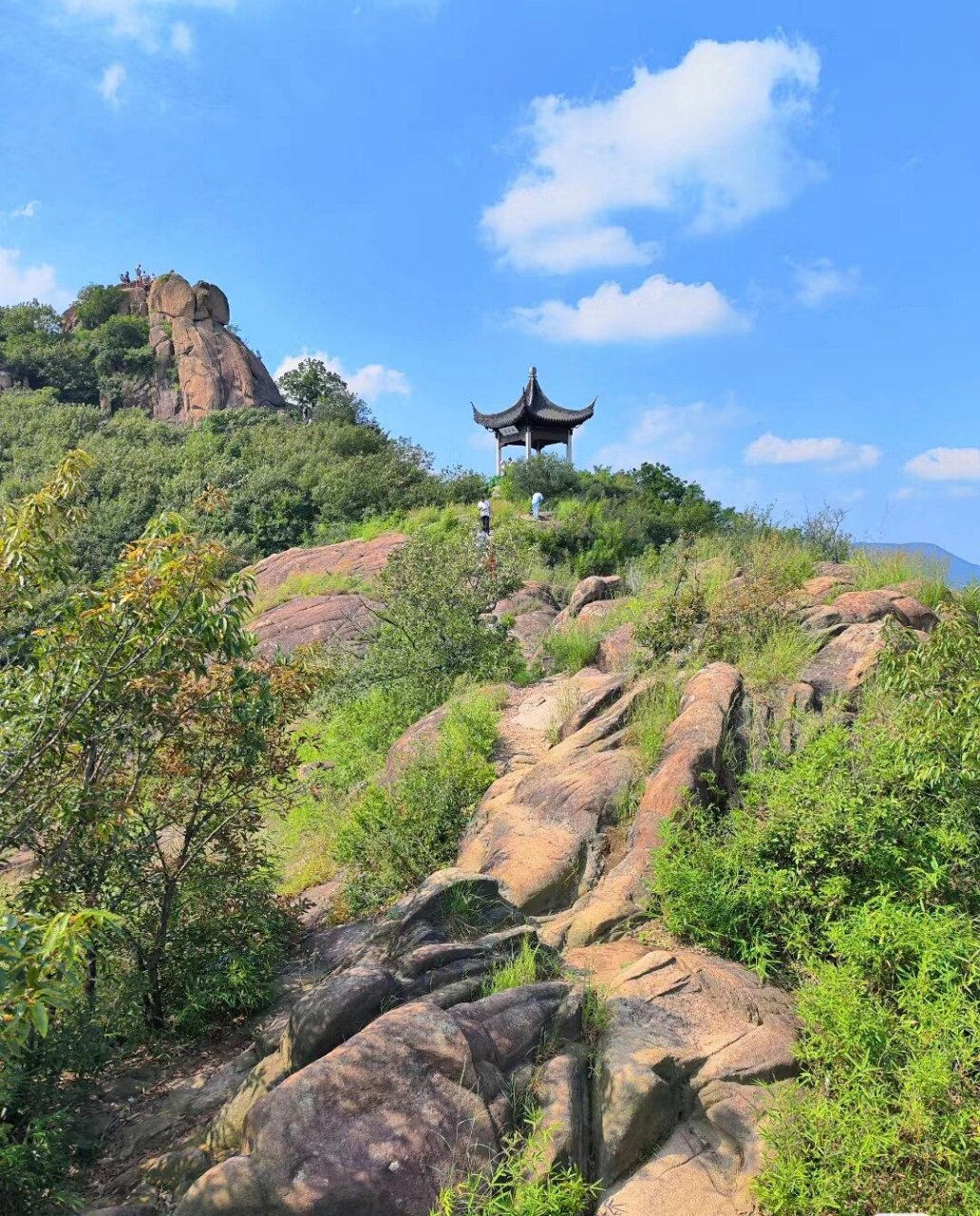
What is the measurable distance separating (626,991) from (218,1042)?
9.36ft

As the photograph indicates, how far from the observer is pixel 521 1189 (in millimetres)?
3410

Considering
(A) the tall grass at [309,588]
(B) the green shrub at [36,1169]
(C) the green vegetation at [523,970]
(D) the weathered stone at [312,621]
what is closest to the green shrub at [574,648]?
(D) the weathered stone at [312,621]

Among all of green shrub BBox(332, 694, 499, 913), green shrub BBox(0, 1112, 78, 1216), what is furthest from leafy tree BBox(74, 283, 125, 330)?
green shrub BBox(0, 1112, 78, 1216)

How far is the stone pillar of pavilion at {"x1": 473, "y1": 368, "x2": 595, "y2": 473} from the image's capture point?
3531cm

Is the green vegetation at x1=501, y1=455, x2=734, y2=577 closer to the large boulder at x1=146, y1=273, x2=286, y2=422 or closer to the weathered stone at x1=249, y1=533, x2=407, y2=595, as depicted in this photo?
the weathered stone at x1=249, y1=533, x2=407, y2=595

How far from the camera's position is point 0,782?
4699 millimetres

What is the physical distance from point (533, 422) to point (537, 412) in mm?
442

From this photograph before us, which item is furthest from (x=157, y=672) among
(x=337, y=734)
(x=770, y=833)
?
(x=337, y=734)

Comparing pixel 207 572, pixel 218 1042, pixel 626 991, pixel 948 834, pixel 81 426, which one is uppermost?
pixel 81 426

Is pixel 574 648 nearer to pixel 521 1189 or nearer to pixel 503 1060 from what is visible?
pixel 503 1060

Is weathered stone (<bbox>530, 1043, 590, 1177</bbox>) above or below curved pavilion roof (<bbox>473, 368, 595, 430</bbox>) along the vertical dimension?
below

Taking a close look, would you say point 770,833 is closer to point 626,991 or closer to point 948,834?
point 948,834

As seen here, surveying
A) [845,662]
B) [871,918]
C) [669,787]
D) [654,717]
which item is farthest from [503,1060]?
[845,662]

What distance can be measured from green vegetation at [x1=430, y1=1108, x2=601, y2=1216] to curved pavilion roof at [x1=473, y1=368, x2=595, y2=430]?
32.8 metres
